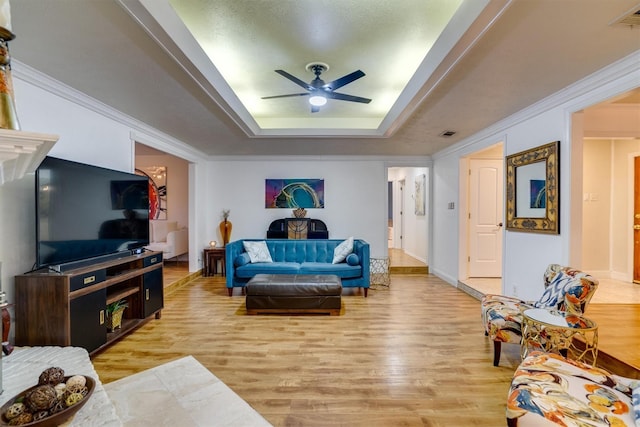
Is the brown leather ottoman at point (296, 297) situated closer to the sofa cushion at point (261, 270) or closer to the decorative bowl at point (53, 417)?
the sofa cushion at point (261, 270)

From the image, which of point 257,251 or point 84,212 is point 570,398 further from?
point 257,251

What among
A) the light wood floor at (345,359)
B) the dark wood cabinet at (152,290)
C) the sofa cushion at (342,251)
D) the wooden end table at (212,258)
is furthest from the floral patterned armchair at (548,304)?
the wooden end table at (212,258)

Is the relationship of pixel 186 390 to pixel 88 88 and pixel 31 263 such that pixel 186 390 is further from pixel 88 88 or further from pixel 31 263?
pixel 88 88

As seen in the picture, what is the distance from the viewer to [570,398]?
4.34 ft

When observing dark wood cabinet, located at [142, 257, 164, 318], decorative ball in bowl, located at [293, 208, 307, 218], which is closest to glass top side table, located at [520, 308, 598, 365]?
dark wood cabinet, located at [142, 257, 164, 318]

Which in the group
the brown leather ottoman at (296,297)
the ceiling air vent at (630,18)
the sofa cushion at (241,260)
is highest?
the ceiling air vent at (630,18)

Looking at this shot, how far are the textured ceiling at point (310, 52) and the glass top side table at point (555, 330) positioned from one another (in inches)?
75.0

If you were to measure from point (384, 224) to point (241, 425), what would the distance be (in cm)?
466

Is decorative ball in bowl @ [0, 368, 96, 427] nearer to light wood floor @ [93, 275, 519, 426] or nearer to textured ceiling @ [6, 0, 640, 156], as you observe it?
light wood floor @ [93, 275, 519, 426]

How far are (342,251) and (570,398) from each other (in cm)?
338

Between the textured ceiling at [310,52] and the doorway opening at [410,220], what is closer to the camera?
the textured ceiling at [310,52]

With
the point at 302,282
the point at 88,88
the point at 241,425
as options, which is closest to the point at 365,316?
the point at 302,282

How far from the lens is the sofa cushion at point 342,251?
14.9ft

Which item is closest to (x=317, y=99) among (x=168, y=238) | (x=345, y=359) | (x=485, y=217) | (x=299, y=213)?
(x=345, y=359)
